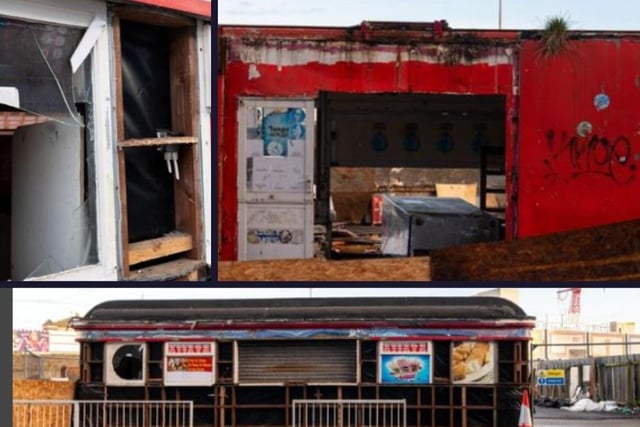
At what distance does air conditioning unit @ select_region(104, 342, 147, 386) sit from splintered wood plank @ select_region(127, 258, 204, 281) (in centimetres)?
328

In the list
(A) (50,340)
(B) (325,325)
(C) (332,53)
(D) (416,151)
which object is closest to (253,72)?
(C) (332,53)

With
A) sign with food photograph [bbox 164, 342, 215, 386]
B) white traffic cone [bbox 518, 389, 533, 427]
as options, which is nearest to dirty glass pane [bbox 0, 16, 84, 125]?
sign with food photograph [bbox 164, 342, 215, 386]

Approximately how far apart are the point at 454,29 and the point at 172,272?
4024 mm

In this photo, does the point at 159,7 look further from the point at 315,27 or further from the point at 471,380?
the point at 471,380

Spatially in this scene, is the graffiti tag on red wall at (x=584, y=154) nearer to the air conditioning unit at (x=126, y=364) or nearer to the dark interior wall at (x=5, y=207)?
the air conditioning unit at (x=126, y=364)

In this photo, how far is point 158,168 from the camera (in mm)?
7996

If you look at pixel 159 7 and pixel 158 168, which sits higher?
pixel 159 7

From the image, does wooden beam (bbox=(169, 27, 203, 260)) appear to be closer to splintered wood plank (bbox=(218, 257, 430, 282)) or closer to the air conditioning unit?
splintered wood plank (bbox=(218, 257, 430, 282))

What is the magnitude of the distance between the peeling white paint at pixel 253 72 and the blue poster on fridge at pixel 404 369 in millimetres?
3477

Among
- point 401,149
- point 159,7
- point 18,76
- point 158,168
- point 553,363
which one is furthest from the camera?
point 553,363

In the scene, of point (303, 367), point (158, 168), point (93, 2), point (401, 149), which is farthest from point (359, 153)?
point (93, 2)

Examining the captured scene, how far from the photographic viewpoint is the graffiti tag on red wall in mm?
9992

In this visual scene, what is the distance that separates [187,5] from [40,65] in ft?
5.16

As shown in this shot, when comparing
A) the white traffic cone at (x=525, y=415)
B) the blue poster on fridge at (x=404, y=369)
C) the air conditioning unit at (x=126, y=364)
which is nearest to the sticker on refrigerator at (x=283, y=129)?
the blue poster on fridge at (x=404, y=369)
